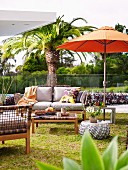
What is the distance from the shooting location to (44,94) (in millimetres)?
9273

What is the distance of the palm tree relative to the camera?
12.4 meters

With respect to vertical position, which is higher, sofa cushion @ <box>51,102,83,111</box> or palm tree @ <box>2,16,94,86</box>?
palm tree @ <box>2,16,94,86</box>

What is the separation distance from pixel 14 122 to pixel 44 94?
4.16m

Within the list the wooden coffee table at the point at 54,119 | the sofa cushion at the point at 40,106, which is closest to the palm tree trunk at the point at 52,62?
the sofa cushion at the point at 40,106

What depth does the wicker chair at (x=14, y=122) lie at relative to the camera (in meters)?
5.03

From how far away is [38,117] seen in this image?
6.99 meters

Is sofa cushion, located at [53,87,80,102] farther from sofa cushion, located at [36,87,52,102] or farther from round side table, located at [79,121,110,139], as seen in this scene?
round side table, located at [79,121,110,139]

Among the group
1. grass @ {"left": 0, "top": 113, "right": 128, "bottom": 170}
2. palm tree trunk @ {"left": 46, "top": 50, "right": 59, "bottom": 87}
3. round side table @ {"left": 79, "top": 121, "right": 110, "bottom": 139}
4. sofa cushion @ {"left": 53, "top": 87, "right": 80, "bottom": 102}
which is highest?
palm tree trunk @ {"left": 46, "top": 50, "right": 59, "bottom": 87}

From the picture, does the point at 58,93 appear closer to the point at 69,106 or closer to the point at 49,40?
the point at 69,106

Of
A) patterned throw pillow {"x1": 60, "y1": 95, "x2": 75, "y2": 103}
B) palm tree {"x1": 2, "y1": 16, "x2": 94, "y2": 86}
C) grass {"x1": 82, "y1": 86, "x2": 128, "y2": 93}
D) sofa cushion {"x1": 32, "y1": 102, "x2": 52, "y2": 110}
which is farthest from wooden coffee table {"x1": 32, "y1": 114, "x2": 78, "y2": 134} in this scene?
grass {"x1": 82, "y1": 86, "x2": 128, "y2": 93}

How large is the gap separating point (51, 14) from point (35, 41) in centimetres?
437

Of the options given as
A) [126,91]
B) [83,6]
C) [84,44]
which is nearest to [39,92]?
[84,44]

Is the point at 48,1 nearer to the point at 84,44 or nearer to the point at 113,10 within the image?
the point at 113,10

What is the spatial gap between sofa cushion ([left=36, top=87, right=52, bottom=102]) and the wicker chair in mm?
3881
